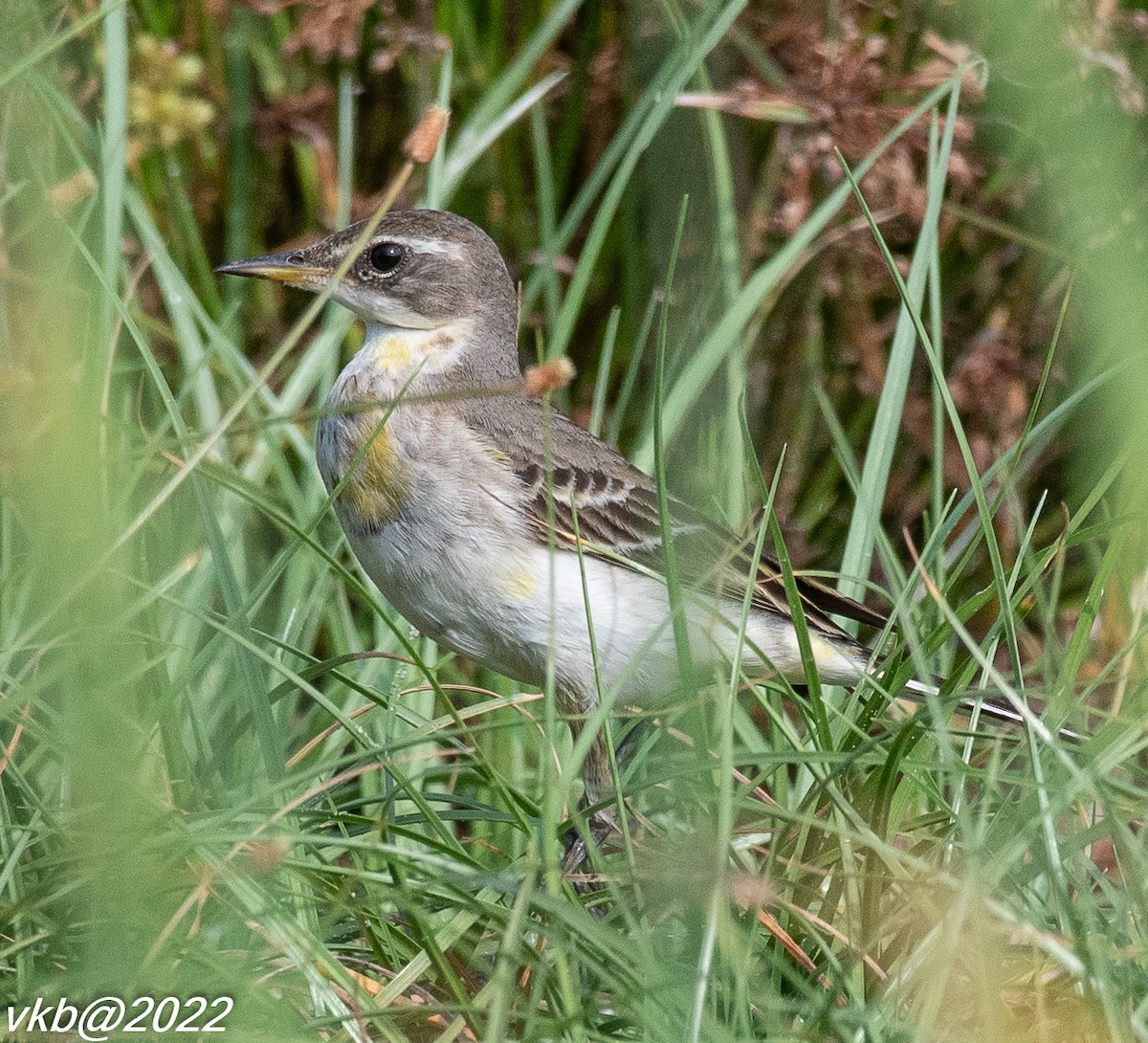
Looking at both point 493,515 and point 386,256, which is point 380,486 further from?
point 386,256

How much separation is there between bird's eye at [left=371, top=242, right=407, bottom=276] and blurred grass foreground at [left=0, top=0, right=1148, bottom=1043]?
0.55 meters

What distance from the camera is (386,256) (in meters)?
4.63

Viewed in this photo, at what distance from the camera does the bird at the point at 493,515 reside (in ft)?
13.1

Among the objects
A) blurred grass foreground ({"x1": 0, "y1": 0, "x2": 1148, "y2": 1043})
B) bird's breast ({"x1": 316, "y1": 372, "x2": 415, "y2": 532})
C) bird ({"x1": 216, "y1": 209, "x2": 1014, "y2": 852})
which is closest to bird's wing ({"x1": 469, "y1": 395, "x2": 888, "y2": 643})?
bird ({"x1": 216, "y1": 209, "x2": 1014, "y2": 852})

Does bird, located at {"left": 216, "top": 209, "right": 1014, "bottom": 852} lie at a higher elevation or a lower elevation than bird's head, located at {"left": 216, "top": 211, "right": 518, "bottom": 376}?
lower

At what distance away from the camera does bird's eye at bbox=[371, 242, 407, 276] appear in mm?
4617

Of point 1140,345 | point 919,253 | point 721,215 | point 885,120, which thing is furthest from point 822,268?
point 1140,345

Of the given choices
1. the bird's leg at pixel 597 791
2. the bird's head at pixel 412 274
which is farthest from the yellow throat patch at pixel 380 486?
the bird's leg at pixel 597 791

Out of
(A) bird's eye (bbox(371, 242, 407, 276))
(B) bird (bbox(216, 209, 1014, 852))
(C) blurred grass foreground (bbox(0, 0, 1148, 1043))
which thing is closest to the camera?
(C) blurred grass foreground (bbox(0, 0, 1148, 1043))

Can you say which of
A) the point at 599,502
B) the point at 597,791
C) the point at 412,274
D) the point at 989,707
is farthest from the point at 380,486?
the point at 989,707

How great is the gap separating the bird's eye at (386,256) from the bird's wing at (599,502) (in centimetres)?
58

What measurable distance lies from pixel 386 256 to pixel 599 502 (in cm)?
105

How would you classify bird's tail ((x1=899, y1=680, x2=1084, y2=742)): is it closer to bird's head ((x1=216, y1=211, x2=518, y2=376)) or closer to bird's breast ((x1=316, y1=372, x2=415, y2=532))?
bird's breast ((x1=316, y1=372, x2=415, y2=532))

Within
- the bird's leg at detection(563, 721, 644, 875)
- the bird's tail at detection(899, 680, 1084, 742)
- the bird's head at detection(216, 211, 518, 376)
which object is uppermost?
the bird's head at detection(216, 211, 518, 376)
